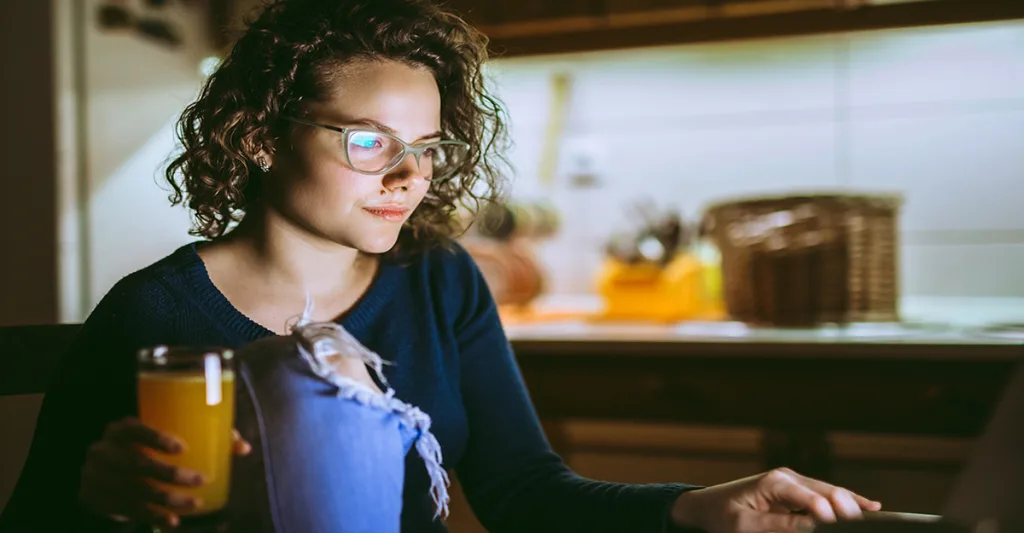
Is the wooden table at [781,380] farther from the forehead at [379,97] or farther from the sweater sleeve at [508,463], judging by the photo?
the forehead at [379,97]

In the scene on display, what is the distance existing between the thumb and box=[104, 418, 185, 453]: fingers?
0.45 m

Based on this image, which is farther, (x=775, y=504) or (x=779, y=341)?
(x=779, y=341)

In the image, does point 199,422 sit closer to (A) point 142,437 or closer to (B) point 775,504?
(A) point 142,437

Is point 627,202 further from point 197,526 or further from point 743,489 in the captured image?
point 197,526

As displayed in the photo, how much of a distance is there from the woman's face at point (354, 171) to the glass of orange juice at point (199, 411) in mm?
347

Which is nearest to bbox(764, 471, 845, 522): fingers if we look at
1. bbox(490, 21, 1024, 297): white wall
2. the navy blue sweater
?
the navy blue sweater

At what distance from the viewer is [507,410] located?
104 centimetres

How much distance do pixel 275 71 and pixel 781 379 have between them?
4.20 ft

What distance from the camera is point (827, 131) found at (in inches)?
97.0

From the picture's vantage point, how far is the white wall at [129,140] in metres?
2.25

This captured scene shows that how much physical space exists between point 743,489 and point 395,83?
0.55m

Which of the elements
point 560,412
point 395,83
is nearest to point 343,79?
point 395,83

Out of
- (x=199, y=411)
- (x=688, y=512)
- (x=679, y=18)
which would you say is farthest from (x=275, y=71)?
(x=679, y=18)

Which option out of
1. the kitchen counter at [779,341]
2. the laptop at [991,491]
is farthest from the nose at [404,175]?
the kitchen counter at [779,341]
